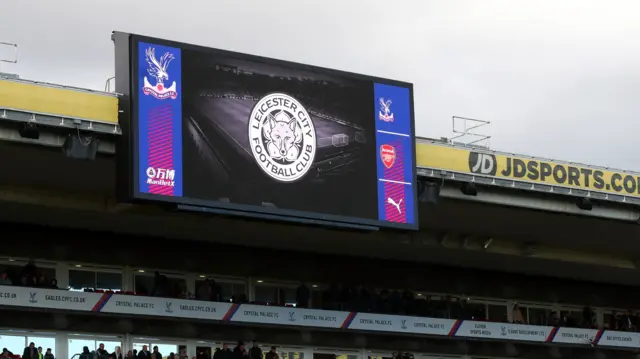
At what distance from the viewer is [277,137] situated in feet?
95.6

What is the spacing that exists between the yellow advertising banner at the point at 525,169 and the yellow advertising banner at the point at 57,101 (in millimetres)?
8428

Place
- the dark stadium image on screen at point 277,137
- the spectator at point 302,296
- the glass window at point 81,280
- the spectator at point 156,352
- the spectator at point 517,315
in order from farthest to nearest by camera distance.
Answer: the spectator at point 517,315 → the spectator at point 302,296 → the glass window at point 81,280 → the spectator at point 156,352 → the dark stadium image on screen at point 277,137

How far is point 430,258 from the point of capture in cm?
3916

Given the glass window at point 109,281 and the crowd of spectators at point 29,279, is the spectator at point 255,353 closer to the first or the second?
the glass window at point 109,281

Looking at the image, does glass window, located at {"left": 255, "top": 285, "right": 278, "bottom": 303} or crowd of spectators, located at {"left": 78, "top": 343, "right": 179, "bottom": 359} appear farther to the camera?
glass window, located at {"left": 255, "top": 285, "right": 278, "bottom": 303}

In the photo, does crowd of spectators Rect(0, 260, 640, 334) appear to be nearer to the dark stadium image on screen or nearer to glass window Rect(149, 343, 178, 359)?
glass window Rect(149, 343, 178, 359)

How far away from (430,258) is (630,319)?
9.08 meters

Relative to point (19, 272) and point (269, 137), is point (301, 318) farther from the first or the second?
point (19, 272)

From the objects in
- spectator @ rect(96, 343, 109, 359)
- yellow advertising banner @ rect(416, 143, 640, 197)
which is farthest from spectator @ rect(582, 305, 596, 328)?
spectator @ rect(96, 343, 109, 359)

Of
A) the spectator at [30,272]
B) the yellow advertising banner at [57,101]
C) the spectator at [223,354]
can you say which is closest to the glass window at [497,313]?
the spectator at [223,354]

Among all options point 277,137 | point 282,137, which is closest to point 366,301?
point 282,137

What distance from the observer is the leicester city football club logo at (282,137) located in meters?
28.8

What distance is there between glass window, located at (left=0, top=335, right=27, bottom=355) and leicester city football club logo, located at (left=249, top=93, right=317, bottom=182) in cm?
755

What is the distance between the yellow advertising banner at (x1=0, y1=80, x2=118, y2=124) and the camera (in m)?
26.2
